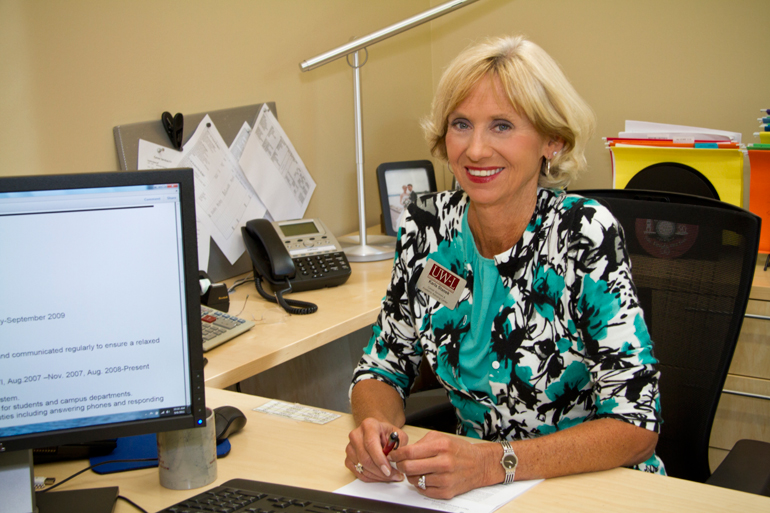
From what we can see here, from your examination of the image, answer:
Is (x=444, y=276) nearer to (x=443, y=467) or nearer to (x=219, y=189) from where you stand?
(x=443, y=467)

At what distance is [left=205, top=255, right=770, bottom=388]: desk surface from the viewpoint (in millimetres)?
1253

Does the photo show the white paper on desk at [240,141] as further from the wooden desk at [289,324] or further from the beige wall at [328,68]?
the wooden desk at [289,324]

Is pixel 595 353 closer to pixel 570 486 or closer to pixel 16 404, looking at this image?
pixel 570 486

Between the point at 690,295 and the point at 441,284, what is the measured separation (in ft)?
1.44

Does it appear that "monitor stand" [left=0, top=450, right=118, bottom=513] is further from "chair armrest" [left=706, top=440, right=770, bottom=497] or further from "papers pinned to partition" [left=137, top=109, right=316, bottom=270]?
"papers pinned to partition" [left=137, top=109, right=316, bottom=270]

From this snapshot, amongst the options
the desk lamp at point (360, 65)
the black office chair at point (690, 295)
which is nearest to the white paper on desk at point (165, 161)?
the desk lamp at point (360, 65)

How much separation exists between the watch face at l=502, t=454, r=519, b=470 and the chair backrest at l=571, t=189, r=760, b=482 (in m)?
0.46

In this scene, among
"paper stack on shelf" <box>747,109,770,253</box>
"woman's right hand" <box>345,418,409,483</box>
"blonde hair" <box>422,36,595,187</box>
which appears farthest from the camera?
"paper stack on shelf" <box>747,109,770,253</box>

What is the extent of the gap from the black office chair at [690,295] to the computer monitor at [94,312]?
828 mm

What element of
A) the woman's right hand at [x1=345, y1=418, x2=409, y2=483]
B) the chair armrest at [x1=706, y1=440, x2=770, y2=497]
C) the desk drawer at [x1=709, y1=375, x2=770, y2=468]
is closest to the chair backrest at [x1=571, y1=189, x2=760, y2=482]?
the chair armrest at [x1=706, y1=440, x2=770, y2=497]

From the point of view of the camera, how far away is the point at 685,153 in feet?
6.31

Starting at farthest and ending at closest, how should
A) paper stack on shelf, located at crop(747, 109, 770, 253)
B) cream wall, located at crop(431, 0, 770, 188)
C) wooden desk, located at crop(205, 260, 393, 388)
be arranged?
cream wall, located at crop(431, 0, 770, 188) < paper stack on shelf, located at crop(747, 109, 770, 253) < wooden desk, located at crop(205, 260, 393, 388)

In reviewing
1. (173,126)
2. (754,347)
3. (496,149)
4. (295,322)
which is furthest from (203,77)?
(754,347)

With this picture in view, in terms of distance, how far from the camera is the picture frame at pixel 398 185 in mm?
2230
